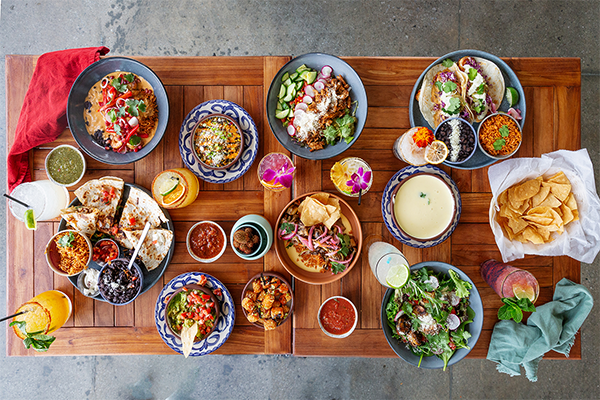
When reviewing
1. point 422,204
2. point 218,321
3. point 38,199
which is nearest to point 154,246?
point 218,321

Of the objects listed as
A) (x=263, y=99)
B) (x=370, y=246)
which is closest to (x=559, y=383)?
(x=370, y=246)

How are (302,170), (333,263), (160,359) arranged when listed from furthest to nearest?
1. (160,359)
2. (302,170)
3. (333,263)

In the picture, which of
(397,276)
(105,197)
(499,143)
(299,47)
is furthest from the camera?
(299,47)

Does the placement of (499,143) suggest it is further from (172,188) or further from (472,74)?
(172,188)

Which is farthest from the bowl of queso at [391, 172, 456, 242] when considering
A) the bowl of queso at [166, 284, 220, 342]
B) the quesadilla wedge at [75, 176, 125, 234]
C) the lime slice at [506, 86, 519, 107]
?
the quesadilla wedge at [75, 176, 125, 234]

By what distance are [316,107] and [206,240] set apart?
0.98 m

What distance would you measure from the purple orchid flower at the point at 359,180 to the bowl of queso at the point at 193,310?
100cm

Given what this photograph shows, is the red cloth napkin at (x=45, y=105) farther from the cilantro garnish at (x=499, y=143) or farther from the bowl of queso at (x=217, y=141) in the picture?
the cilantro garnish at (x=499, y=143)

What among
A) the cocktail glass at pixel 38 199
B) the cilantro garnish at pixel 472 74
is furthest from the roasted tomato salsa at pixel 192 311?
the cilantro garnish at pixel 472 74

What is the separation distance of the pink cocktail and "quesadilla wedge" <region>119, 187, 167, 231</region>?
1.90m

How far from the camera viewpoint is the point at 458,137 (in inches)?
66.8

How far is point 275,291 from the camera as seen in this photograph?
70.7 inches

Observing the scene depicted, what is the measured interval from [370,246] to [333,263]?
257 mm

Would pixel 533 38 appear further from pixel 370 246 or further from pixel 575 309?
pixel 370 246
